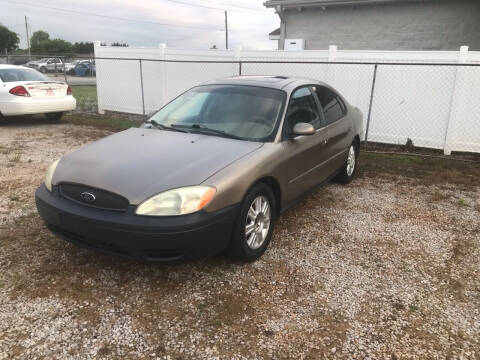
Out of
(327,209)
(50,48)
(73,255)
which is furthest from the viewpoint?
(50,48)

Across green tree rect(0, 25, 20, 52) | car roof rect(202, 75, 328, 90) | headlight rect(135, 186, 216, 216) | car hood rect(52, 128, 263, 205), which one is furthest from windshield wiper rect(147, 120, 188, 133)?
green tree rect(0, 25, 20, 52)

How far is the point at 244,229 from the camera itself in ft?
10.4

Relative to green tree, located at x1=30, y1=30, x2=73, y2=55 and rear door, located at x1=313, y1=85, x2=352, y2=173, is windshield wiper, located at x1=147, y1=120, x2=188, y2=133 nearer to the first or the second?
rear door, located at x1=313, y1=85, x2=352, y2=173

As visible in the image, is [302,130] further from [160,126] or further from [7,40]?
[7,40]

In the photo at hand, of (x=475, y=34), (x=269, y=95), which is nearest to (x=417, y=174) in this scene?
(x=269, y=95)

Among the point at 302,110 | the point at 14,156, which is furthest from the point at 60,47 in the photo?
the point at 302,110

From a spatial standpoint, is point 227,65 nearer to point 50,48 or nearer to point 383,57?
point 383,57

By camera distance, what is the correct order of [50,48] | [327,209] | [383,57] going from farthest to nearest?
1. [50,48]
2. [383,57]
3. [327,209]

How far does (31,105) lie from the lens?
30.5 ft

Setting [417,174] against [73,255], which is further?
[417,174]

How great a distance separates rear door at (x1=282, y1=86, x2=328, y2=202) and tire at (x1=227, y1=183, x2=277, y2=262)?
1.41 ft

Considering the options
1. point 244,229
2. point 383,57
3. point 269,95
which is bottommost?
point 244,229

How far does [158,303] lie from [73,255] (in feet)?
3.61

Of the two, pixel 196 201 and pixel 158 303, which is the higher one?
pixel 196 201
